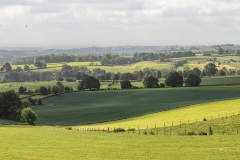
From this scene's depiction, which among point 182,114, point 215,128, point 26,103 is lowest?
point 26,103

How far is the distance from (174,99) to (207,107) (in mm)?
31221

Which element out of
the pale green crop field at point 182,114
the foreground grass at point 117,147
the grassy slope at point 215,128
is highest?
the foreground grass at point 117,147

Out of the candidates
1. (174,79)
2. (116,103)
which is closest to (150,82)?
(174,79)

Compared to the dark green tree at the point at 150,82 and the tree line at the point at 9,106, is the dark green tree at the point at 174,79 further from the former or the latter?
the tree line at the point at 9,106

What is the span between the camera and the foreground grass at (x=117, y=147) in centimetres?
3378

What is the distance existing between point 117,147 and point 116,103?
76004 mm

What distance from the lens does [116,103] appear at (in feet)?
379

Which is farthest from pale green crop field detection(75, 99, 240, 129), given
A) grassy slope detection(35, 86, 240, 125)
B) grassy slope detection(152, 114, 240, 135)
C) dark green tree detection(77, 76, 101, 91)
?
dark green tree detection(77, 76, 101, 91)

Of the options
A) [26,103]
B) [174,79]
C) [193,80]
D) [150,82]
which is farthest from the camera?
[150,82]

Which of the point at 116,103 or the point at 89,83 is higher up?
the point at 89,83

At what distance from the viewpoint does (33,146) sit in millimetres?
39375

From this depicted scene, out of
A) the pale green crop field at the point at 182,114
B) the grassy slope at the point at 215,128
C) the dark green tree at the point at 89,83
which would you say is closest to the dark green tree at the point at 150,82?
the dark green tree at the point at 89,83

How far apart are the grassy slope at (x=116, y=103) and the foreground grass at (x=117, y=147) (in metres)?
38.0

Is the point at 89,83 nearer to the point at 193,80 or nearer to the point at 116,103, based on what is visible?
the point at 193,80
